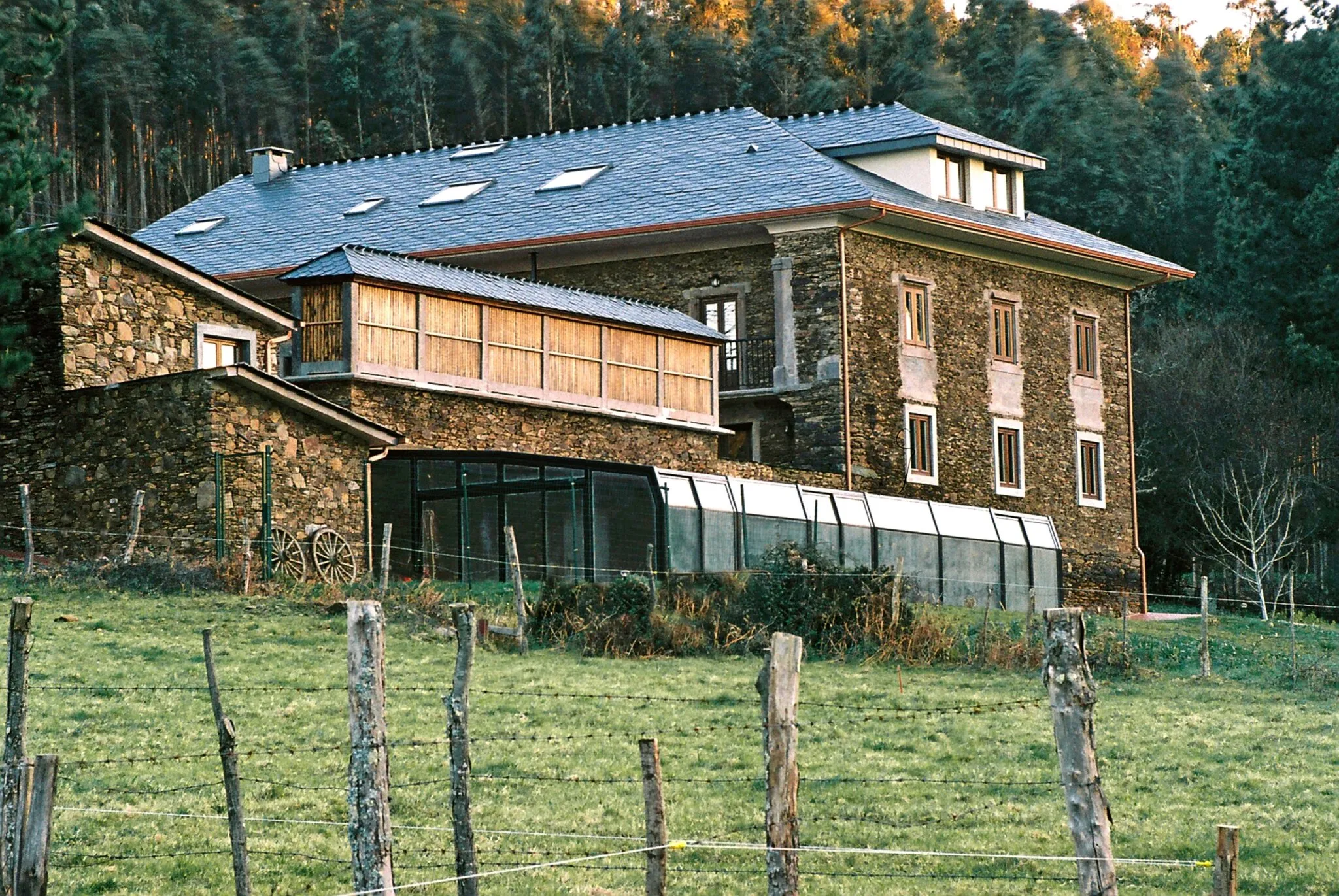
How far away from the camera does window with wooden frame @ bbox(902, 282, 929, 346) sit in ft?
139

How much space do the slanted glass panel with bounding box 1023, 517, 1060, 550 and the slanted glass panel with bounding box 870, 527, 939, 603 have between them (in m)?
3.51

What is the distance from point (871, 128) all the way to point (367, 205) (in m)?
11.2

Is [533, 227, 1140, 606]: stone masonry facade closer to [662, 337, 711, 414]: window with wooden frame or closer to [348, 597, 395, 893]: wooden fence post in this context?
[662, 337, 711, 414]: window with wooden frame

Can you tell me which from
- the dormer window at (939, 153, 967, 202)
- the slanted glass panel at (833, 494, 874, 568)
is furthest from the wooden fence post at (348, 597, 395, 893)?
the dormer window at (939, 153, 967, 202)

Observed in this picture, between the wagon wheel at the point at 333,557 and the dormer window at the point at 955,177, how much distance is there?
1791cm

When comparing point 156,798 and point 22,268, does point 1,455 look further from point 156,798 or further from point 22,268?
point 156,798

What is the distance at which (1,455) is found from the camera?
32.1 metres

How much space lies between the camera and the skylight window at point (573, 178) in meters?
45.3

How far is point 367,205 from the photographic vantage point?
4788cm

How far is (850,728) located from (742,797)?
3899 millimetres

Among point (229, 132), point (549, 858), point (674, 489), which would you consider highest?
point (229, 132)

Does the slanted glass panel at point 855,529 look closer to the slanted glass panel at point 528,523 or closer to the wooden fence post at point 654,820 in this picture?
the slanted glass panel at point 528,523

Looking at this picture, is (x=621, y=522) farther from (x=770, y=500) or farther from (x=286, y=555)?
(x=286, y=555)

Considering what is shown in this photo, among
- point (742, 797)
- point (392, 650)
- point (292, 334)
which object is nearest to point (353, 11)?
point (292, 334)
